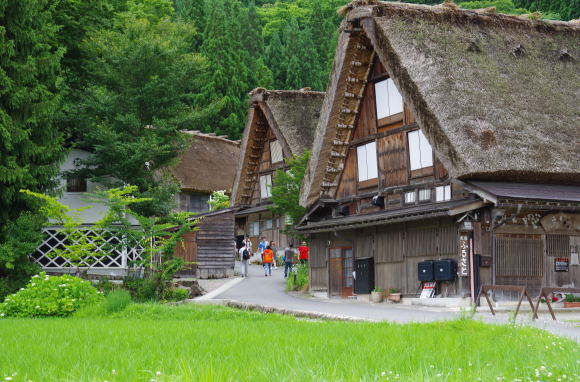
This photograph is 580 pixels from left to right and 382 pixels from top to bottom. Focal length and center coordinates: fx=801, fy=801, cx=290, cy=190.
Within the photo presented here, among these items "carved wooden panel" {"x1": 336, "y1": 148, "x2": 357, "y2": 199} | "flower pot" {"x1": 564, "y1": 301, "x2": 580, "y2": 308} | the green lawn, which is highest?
"carved wooden panel" {"x1": 336, "y1": 148, "x2": 357, "y2": 199}

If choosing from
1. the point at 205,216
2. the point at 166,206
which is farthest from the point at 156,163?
the point at 205,216

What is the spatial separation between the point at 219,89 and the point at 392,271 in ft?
98.3

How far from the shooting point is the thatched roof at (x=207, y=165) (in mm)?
46344

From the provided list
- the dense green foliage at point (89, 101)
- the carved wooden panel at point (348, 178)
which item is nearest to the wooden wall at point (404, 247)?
the carved wooden panel at point (348, 178)

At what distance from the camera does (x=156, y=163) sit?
30.4 metres

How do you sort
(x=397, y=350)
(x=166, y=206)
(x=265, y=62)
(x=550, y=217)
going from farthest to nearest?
(x=265, y=62) < (x=166, y=206) < (x=550, y=217) < (x=397, y=350)

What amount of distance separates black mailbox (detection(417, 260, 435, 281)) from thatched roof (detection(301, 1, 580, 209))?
2.86m

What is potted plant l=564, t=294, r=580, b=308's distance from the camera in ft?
74.6

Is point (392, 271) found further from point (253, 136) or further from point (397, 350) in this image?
point (253, 136)

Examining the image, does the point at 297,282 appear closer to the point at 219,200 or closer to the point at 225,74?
the point at 219,200

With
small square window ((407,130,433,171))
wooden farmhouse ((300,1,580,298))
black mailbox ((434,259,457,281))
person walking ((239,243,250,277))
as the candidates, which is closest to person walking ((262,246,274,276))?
person walking ((239,243,250,277))

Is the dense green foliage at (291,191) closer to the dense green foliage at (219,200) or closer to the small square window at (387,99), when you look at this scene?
the small square window at (387,99)

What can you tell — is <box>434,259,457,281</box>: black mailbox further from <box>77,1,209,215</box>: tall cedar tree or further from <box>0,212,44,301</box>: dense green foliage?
<box>0,212,44,301</box>: dense green foliage

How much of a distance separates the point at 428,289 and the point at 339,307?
299 centimetres
